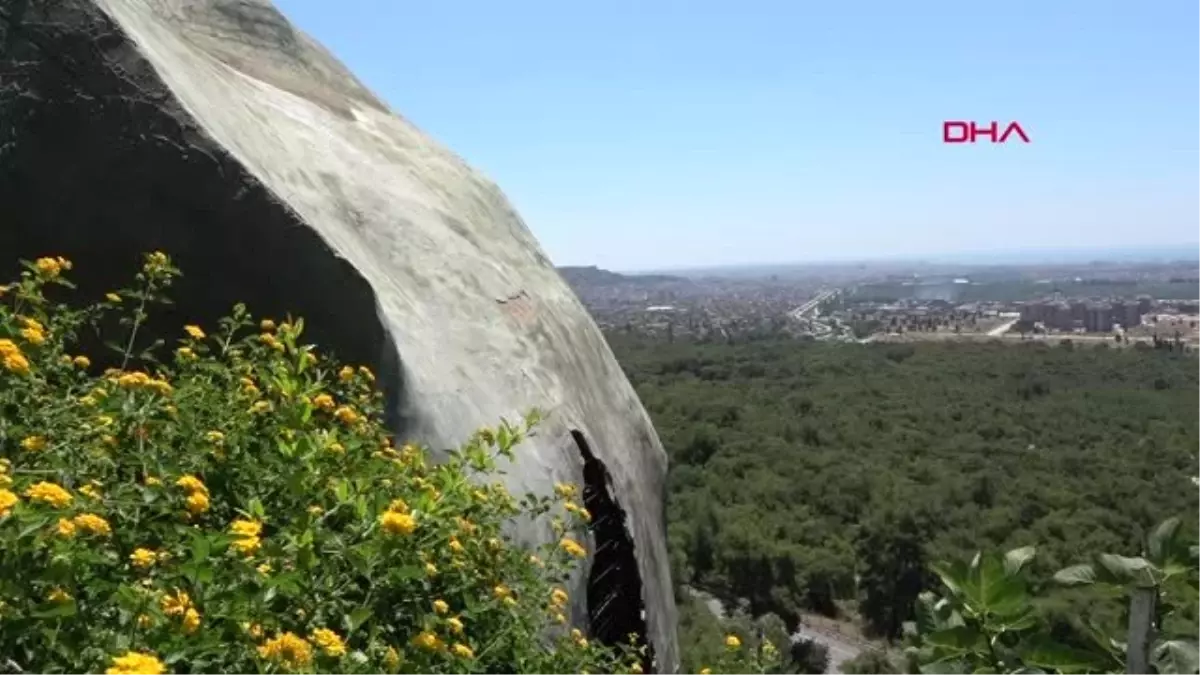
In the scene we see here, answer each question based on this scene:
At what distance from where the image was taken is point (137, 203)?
381 centimetres

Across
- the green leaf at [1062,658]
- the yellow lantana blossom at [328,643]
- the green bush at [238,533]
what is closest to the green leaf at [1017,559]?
the green leaf at [1062,658]

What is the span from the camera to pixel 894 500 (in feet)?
142

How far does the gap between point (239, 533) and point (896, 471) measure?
50.5m

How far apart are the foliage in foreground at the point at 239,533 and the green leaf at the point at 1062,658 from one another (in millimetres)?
1070

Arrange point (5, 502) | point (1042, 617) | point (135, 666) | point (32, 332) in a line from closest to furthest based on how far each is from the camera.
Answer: point (135, 666), point (5, 502), point (1042, 617), point (32, 332)

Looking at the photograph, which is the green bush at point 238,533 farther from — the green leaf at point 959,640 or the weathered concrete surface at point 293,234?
the green leaf at point 959,640

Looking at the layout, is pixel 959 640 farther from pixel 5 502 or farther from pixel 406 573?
pixel 5 502

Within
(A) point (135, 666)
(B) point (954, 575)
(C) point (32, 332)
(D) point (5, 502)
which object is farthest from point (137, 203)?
(B) point (954, 575)

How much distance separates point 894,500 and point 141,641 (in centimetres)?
4387

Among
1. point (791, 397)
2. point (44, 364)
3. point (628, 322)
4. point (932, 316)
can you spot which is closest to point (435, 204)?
point (44, 364)

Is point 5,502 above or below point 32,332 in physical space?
below

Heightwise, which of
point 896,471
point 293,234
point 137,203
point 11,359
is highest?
point 137,203

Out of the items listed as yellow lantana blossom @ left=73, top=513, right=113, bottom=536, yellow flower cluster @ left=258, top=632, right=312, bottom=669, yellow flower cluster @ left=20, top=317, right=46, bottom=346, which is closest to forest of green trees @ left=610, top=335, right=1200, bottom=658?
yellow flower cluster @ left=20, top=317, right=46, bottom=346

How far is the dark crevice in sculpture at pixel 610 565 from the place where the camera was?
15.1 ft
